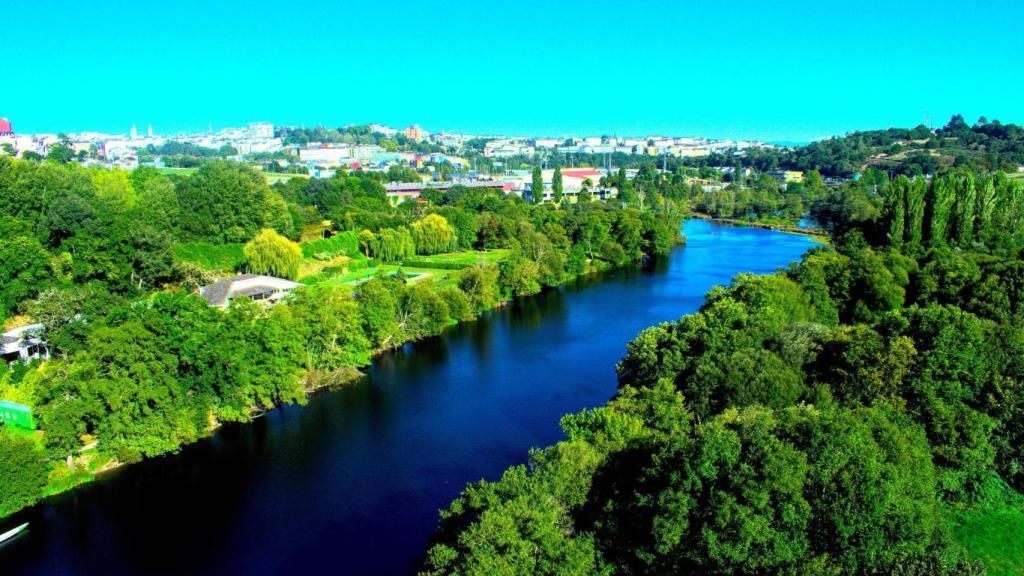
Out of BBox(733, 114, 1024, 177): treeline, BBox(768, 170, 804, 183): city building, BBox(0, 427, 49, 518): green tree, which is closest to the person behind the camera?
BBox(0, 427, 49, 518): green tree

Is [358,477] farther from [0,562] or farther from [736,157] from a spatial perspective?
[736,157]

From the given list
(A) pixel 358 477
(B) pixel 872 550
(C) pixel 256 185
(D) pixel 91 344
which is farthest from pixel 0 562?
(C) pixel 256 185

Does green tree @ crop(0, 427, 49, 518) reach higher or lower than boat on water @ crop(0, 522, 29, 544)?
higher

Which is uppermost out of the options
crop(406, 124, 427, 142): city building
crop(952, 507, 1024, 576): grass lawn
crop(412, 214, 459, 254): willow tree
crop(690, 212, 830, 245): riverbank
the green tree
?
crop(406, 124, 427, 142): city building


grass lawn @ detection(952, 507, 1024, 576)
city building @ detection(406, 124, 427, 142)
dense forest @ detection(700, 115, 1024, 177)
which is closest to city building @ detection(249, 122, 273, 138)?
city building @ detection(406, 124, 427, 142)

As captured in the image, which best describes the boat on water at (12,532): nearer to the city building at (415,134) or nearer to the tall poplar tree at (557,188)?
the tall poplar tree at (557,188)

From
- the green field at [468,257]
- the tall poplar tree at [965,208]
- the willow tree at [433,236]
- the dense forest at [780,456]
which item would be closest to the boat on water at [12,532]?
the dense forest at [780,456]

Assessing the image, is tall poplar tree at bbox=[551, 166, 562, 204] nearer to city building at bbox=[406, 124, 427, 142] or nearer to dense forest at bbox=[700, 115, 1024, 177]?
dense forest at bbox=[700, 115, 1024, 177]
